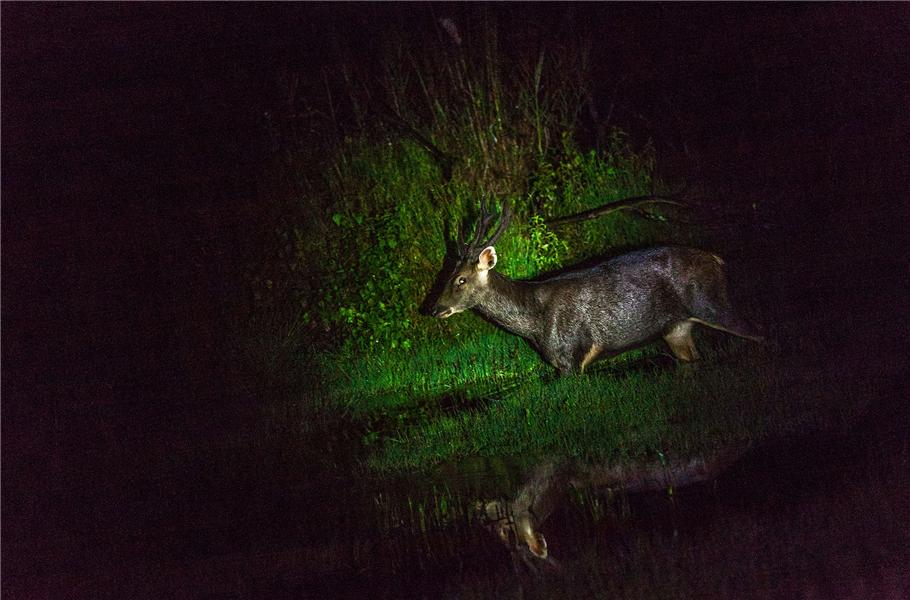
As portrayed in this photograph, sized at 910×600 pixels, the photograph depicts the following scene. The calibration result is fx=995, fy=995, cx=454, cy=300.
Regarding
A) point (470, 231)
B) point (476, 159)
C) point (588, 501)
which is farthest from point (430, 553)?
point (476, 159)

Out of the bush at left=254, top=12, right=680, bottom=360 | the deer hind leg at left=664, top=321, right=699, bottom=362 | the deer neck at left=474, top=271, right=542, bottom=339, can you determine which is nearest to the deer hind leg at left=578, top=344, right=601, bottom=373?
the deer neck at left=474, top=271, right=542, bottom=339

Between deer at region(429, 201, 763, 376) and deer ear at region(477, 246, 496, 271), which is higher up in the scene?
deer ear at region(477, 246, 496, 271)

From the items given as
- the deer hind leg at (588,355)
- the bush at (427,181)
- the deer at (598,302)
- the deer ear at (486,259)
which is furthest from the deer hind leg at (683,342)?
the deer ear at (486,259)

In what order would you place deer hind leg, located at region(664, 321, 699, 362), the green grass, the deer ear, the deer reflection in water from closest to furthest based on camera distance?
the deer reflection in water < the green grass < the deer ear < deer hind leg, located at region(664, 321, 699, 362)

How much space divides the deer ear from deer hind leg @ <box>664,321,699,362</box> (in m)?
1.65

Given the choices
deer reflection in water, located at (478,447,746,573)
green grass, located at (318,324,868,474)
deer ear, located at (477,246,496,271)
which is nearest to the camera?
deer reflection in water, located at (478,447,746,573)

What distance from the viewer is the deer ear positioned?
8.35m

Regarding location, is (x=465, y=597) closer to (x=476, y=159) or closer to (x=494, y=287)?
(x=494, y=287)

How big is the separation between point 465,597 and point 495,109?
612 centimetres

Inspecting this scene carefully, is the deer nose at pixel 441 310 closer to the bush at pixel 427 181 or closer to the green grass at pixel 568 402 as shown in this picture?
the green grass at pixel 568 402

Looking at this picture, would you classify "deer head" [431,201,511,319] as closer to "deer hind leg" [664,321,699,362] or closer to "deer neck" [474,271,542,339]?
"deer neck" [474,271,542,339]

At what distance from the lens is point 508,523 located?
606 cm

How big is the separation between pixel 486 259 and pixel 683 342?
1866 millimetres

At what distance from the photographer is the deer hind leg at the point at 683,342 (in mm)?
8578
